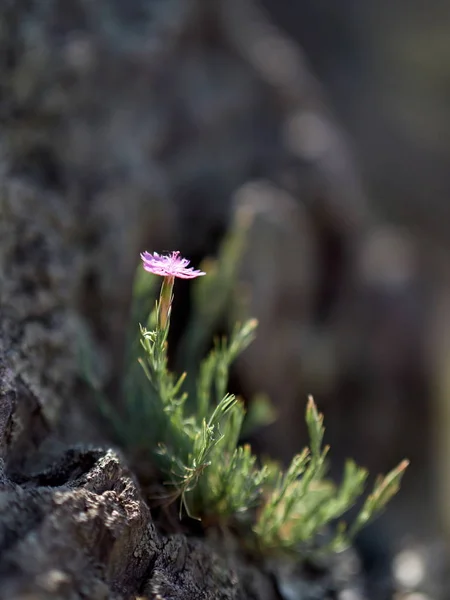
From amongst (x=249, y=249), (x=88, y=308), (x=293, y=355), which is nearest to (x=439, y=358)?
(x=293, y=355)

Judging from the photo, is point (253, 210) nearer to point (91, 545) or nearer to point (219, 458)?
point (219, 458)

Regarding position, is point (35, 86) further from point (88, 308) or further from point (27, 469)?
point (27, 469)

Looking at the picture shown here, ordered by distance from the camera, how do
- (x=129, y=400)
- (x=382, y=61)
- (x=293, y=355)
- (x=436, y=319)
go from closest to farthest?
(x=129, y=400) → (x=293, y=355) → (x=436, y=319) → (x=382, y=61)

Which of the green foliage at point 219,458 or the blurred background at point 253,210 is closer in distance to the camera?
the green foliage at point 219,458

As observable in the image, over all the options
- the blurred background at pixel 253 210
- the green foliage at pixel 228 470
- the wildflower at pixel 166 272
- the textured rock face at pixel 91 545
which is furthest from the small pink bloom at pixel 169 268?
the blurred background at pixel 253 210

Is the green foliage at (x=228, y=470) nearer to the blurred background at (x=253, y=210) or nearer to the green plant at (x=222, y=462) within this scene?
the green plant at (x=222, y=462)

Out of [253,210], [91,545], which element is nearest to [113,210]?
[253,210]
